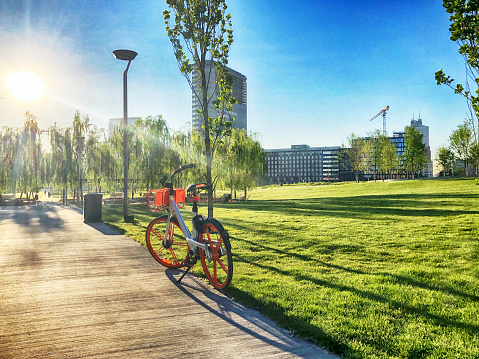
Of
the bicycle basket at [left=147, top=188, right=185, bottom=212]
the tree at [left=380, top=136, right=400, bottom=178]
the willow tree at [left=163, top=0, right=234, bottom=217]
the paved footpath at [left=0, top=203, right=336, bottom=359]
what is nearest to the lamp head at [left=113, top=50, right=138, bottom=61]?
the willow tree at [left=163, top=0, right=234, bottom=217]

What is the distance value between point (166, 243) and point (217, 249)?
5.22ft

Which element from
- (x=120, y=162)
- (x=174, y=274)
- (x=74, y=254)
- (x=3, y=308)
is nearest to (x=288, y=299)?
(x=174, y=274)

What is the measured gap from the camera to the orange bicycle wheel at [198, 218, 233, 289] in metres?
4.04

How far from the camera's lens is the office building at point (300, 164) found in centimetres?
17738

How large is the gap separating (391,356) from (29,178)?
31.3m

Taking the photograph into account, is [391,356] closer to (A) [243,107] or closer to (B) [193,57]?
(B) [193,57]

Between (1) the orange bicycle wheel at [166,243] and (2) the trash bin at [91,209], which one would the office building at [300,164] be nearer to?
(2) the trash bin at [91,209]

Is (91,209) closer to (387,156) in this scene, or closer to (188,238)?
(188,238)

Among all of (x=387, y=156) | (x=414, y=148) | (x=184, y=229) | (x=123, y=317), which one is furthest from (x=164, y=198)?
(x=387, y=156)

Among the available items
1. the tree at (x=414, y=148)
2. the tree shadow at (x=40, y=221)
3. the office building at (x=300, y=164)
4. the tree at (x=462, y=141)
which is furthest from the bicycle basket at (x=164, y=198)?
the office building at (x=300, y=164)

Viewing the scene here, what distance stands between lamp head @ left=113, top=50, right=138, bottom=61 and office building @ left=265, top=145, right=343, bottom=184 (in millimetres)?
164685

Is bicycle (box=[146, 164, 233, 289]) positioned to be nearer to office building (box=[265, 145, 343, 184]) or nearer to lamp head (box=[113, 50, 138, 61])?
lamp head (box=[113, 50, 138, 61])

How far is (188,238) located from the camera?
486 centimetres

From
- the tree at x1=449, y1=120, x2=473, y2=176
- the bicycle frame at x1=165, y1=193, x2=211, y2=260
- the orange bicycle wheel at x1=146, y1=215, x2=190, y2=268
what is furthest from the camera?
the tree at x1=449, y1=120, x2=473, y2=176
